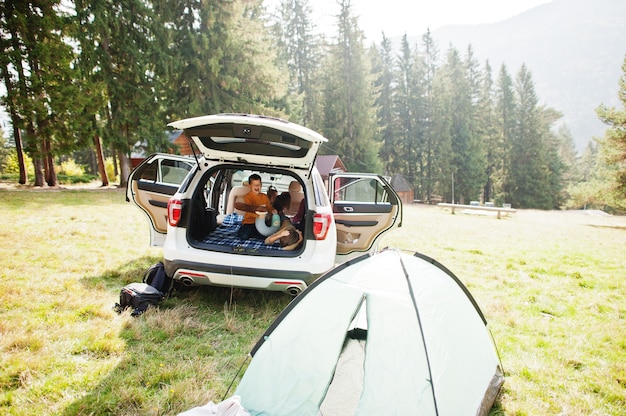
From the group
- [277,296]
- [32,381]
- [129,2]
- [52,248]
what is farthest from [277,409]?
[129,2]

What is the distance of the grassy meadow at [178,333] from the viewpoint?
2.59m

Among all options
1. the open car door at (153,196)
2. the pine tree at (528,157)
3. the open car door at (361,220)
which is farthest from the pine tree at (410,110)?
the open car door at (153,196)

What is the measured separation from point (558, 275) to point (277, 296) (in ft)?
17.6

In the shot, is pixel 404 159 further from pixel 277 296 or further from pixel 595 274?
pixel 277 296

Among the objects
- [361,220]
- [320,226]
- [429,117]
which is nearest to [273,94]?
[361,220]

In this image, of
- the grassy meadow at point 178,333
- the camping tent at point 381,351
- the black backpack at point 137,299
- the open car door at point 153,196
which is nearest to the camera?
the camping tent at point 381,351

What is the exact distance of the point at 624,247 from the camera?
10.3 meters

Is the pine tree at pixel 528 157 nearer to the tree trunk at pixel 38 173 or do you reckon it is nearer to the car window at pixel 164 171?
the car window at pixel 164 171

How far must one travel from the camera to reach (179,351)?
319 centimetres

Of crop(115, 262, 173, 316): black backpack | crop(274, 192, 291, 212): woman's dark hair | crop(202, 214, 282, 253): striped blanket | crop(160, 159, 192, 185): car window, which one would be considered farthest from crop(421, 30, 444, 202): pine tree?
crop(115, 262, 173, 316): black backpack

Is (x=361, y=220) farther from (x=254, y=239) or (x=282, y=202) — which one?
(x=254, y=239)

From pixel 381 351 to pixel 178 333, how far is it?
2.12m

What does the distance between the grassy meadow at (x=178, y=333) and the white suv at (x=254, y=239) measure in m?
0.57

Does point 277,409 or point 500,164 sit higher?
point 500,164
